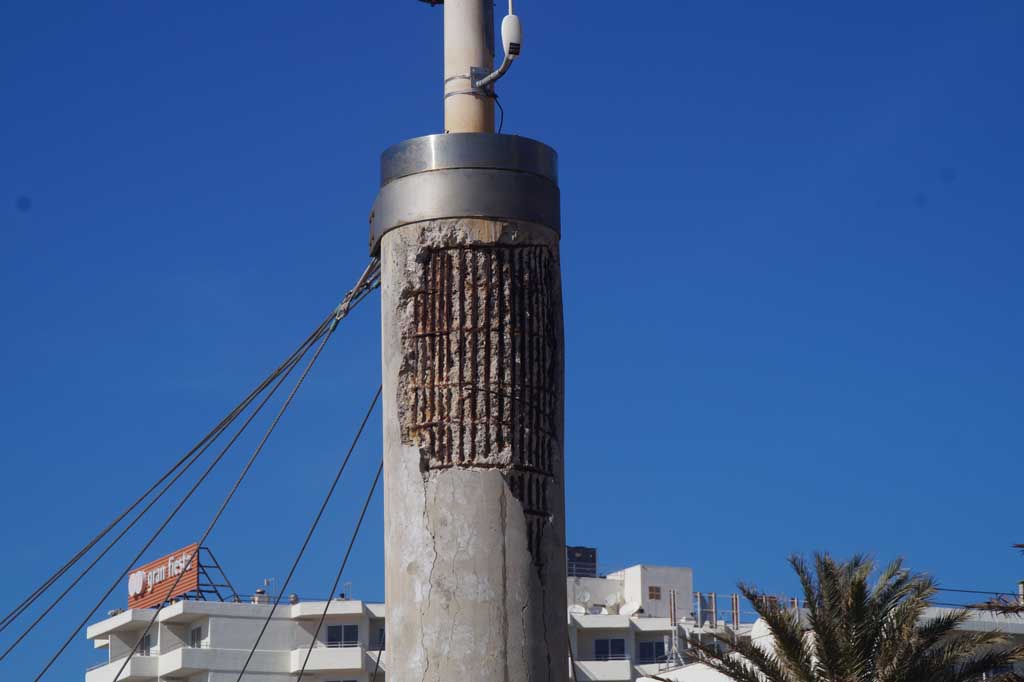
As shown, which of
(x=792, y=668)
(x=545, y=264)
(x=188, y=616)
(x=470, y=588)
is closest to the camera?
(x=470, y=588)

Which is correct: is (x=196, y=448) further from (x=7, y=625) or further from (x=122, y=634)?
(x=122, y=634)

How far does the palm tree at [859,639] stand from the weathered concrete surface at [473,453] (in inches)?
724

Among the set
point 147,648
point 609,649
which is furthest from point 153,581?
point 609,649

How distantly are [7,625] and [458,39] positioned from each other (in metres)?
5.47

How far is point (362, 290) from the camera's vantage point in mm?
11672

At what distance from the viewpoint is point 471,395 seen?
1041 centimetres

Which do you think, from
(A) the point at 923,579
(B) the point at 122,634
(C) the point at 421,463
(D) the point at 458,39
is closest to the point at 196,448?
(C) the point at 421,463

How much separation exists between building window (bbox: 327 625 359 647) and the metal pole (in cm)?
5871

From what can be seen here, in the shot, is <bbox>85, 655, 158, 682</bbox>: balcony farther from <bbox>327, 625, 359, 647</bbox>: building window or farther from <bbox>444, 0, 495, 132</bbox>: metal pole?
<bbox>444, 0, 495, 132</bbox>: metal pole

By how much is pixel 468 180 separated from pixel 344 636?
59.1m

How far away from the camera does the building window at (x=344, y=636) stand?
67.9 metres

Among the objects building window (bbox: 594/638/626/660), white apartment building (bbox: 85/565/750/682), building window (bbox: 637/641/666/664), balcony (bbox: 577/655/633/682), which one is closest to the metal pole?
white apartment building (bbox: 85/565/750/682)

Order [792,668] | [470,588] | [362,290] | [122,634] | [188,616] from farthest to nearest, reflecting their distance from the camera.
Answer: [122,634]
[188,616]
[792,668]
[362,290]
[470,588]

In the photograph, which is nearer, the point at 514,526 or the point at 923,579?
the point at 514,526
